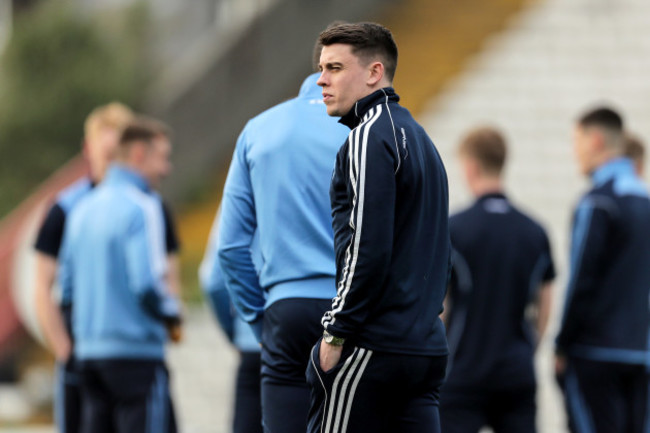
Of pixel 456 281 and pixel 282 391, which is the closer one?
pixel 282 391

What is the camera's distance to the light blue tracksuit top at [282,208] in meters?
4.53

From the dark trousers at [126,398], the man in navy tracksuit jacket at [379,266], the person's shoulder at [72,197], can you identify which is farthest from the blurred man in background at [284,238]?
the person's shoulder at [72,197]

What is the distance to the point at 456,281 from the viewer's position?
21.0 ft

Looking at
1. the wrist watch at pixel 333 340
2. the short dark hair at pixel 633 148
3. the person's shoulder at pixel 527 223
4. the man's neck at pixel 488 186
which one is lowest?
the wrist watch at pixel 333 340

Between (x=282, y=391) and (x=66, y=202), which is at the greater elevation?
(x=66, y=202)

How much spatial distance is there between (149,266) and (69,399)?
1.09m

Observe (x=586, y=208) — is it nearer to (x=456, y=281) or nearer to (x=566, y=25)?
(x=456, y=281)

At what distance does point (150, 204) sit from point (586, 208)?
2.43 m

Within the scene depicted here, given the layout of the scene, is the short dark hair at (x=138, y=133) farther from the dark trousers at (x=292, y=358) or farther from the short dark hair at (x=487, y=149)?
the dark trousers at (x=292, y=358)

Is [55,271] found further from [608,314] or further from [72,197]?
[608,314]

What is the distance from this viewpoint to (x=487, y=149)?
21.3 ft

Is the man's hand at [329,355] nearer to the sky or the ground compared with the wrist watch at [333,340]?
nearer to the ground

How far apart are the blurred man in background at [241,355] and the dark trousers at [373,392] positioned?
1.81 metres

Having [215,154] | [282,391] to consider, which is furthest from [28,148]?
[282,391]
